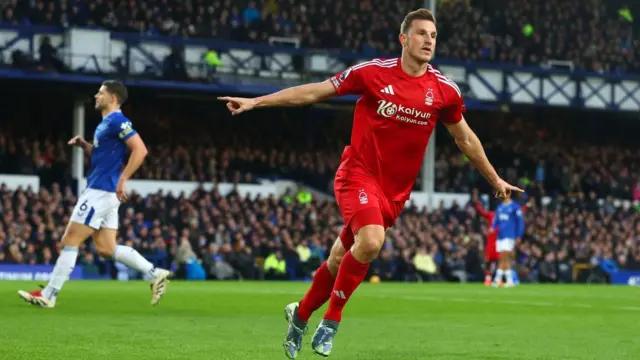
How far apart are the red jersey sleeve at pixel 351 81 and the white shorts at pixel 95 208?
18.0 feet

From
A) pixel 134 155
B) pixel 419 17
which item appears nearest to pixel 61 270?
pixel 134 155

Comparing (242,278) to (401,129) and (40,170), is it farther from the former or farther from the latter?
(401,129)

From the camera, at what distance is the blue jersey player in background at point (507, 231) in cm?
2797

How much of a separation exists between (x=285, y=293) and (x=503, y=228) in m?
8.52

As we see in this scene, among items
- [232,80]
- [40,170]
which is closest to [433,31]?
[40,170]

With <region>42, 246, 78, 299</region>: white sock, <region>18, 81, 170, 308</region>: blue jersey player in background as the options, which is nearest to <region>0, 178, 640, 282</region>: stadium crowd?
<region>42, 246, 78, 299</region>: white sock

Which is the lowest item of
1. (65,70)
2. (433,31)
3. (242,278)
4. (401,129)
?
(242,278)

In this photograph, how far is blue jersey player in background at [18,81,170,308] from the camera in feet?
44.0

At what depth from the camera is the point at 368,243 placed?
27.2ft

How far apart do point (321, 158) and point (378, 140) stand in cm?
3064

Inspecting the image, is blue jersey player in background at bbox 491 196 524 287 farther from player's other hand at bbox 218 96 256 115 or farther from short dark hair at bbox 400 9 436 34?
player's other hand at bbox 218 96 256 115

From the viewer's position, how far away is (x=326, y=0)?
1625 inches

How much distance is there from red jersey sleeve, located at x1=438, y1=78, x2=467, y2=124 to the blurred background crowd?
66.1 feet

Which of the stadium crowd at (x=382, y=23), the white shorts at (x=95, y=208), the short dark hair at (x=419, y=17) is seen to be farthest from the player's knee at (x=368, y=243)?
the stadium crowd at (x=382, y=23)
